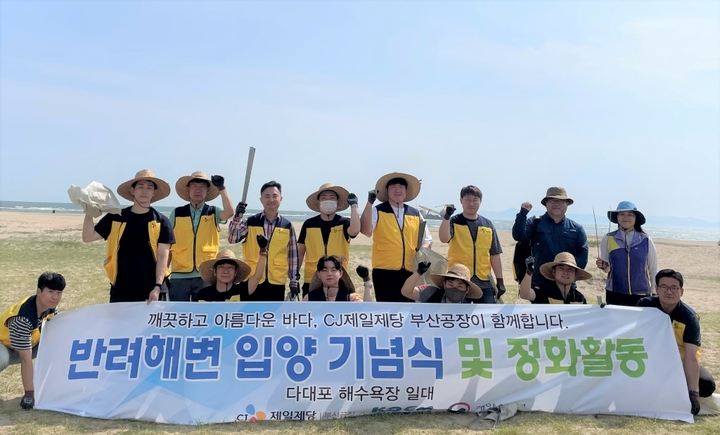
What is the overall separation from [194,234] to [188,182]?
64 cm

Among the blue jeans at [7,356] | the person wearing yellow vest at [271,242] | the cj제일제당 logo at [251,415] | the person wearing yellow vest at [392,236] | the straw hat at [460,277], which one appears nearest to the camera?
the cj제일제당 logo at [251,415]

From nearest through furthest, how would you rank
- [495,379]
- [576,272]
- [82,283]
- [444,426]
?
[444,426] < [495,379] < [576,272] < [82,283]

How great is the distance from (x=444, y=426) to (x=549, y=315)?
60.9 inches

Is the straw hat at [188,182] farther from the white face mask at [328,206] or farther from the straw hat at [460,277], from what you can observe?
the straw hat at [460,277]

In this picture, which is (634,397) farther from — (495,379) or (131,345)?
(131,345)

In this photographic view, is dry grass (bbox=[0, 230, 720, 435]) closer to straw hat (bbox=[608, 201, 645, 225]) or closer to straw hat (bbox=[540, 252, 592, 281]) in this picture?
straw hat (bbox=[540, 252, 592, 281])

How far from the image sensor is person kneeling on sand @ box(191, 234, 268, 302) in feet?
16.8

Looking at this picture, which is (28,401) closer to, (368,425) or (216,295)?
(216,295)

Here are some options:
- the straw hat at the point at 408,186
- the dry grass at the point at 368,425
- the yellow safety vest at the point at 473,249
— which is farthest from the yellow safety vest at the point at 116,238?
the yellow safety vest at the point at 473,249

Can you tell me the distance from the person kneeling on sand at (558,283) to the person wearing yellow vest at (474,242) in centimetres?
36

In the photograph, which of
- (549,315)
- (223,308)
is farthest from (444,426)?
(223,308)

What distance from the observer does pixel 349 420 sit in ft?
13.7

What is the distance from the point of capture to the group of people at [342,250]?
4.96 m

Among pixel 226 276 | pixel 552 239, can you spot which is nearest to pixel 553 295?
pixel 552 239
